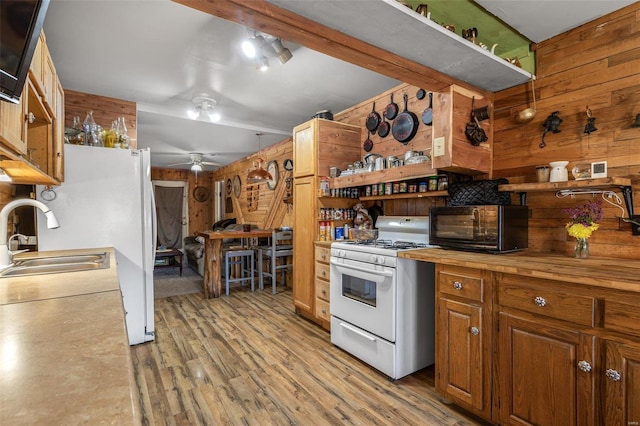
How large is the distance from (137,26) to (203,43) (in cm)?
45

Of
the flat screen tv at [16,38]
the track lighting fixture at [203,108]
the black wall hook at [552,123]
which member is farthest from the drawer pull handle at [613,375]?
the track lighting fixture at [203,108]

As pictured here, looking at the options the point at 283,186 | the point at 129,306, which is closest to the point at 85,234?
the point at 129,306

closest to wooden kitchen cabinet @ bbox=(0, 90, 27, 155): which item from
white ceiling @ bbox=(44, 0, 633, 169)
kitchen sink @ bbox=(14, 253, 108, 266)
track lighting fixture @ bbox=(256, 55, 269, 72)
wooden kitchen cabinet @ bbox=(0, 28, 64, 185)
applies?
wooden kitchen cabinet @ bbox=(0, 28, 64, 185)

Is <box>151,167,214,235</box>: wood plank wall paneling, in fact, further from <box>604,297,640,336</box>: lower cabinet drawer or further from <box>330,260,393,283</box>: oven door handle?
<box>604,297,640,336</box>: lower cabinet drawer

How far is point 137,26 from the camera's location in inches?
87.9

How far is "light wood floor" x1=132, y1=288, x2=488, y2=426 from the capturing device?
190 cm

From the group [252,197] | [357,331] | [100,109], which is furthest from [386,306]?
[252,197]

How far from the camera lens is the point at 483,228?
2059mm

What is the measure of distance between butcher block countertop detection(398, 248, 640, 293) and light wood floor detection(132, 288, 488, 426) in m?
0.96

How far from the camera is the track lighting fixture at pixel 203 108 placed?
3.57 meters

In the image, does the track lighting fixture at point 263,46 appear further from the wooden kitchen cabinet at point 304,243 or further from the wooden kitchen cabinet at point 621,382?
the wooden kitchen cabinet at point 621,382

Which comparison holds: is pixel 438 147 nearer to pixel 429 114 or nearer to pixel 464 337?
pixel 429 114

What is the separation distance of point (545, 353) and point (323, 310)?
2002 mm

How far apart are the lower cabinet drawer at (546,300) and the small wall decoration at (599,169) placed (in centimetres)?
84
